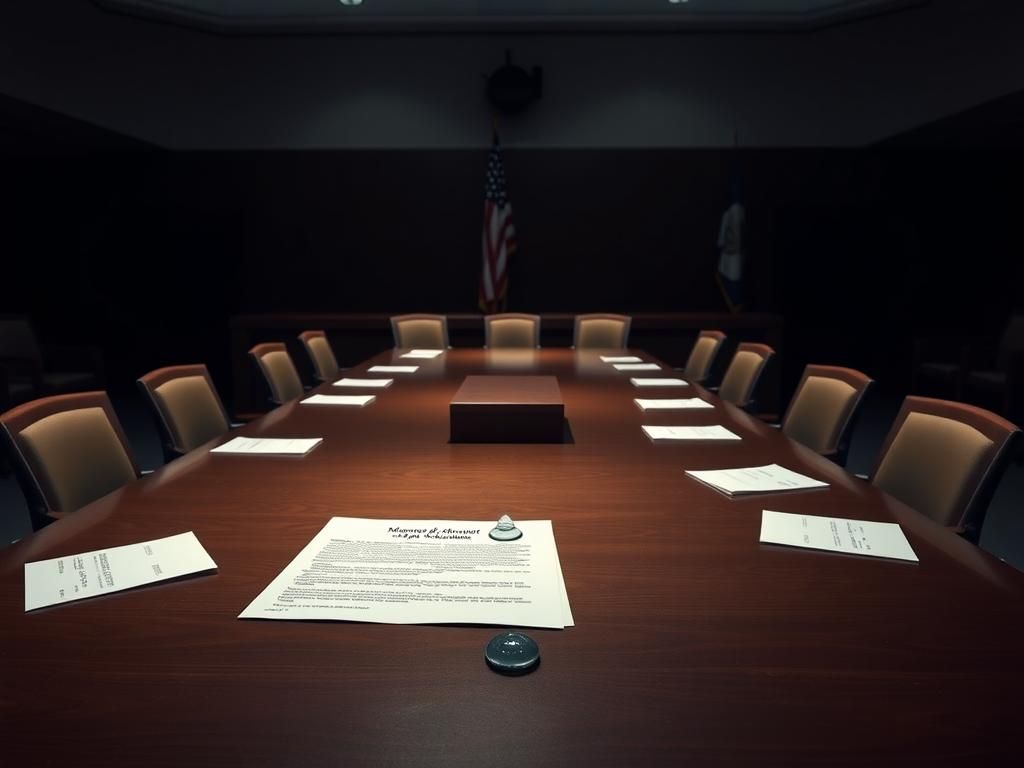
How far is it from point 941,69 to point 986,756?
666 cm

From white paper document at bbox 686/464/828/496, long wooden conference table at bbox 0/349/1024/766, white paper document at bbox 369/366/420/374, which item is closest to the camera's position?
long wooden conference table at bbox 0/349/1024/766

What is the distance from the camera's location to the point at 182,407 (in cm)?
258

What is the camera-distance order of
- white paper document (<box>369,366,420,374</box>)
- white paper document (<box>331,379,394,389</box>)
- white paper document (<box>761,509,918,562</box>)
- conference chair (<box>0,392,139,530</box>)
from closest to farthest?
white paper document (<box>761,509,918,562</box>) → conference chair (<box>0,392,139,530</box>) → white paper document (<box>331,379,394,389</box>) → white paper document (<box>369,366,420,374</box>)

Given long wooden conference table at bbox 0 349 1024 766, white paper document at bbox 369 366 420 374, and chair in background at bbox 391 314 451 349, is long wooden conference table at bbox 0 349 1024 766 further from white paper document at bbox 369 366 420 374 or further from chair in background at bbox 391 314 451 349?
chair in background at bbox 391 314 451 349

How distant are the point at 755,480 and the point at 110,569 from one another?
127 centimetres

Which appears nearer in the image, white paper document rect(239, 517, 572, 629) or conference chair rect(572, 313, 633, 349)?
white paper document rect(239, 517, 572, 629)

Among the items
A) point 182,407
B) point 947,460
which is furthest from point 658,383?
point 182,407

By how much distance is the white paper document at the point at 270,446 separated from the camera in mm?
1912

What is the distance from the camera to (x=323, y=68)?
7.11 metres

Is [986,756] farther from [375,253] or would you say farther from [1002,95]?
[375,253]

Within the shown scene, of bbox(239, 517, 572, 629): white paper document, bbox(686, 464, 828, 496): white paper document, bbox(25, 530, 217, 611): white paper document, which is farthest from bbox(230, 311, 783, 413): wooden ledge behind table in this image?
bbox(239, 517, 572, 629): white paper document

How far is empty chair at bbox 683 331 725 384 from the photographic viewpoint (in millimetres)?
4324

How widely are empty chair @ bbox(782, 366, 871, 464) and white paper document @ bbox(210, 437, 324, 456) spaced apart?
59.9 inches

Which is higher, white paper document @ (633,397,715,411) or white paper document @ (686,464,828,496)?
white paper document @ (686,464,828,496)
